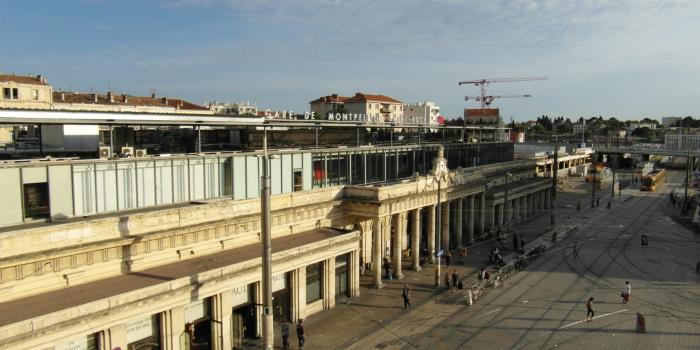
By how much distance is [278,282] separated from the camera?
106 ft

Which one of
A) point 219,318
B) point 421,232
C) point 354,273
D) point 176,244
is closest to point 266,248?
point 219,318

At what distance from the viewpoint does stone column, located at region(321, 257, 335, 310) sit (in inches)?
1401

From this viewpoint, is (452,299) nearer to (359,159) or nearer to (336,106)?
(359,159)

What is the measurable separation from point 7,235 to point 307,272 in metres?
17.6

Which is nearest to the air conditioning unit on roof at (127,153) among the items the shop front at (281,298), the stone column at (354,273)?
the shop front at (281,298)

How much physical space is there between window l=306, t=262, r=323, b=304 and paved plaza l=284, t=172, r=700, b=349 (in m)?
1.30

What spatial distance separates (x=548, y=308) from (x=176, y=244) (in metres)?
25.3

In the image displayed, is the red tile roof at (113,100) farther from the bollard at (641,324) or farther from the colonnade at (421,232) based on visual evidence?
the bollard at (641,324)

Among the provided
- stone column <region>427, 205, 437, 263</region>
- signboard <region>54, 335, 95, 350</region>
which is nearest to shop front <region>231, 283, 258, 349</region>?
signboard <region>54, 335, 95, 350</region>

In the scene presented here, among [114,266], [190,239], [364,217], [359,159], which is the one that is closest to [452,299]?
[364,217]

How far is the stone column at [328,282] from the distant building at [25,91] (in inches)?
2175

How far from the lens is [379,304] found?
37.4 metres

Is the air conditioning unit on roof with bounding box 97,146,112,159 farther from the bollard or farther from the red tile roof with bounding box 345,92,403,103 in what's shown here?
the red tile roof with bounding box 345,92,403,103

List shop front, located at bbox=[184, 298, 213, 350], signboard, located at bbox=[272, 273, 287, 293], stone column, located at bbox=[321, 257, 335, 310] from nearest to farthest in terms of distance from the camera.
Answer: shop front, located at bbox=[184, 298, 213, 350] → signboard, located at bbox=[272, 273, 287, 293] → stone column, located at bbox=[321, 257, 335, 310]
